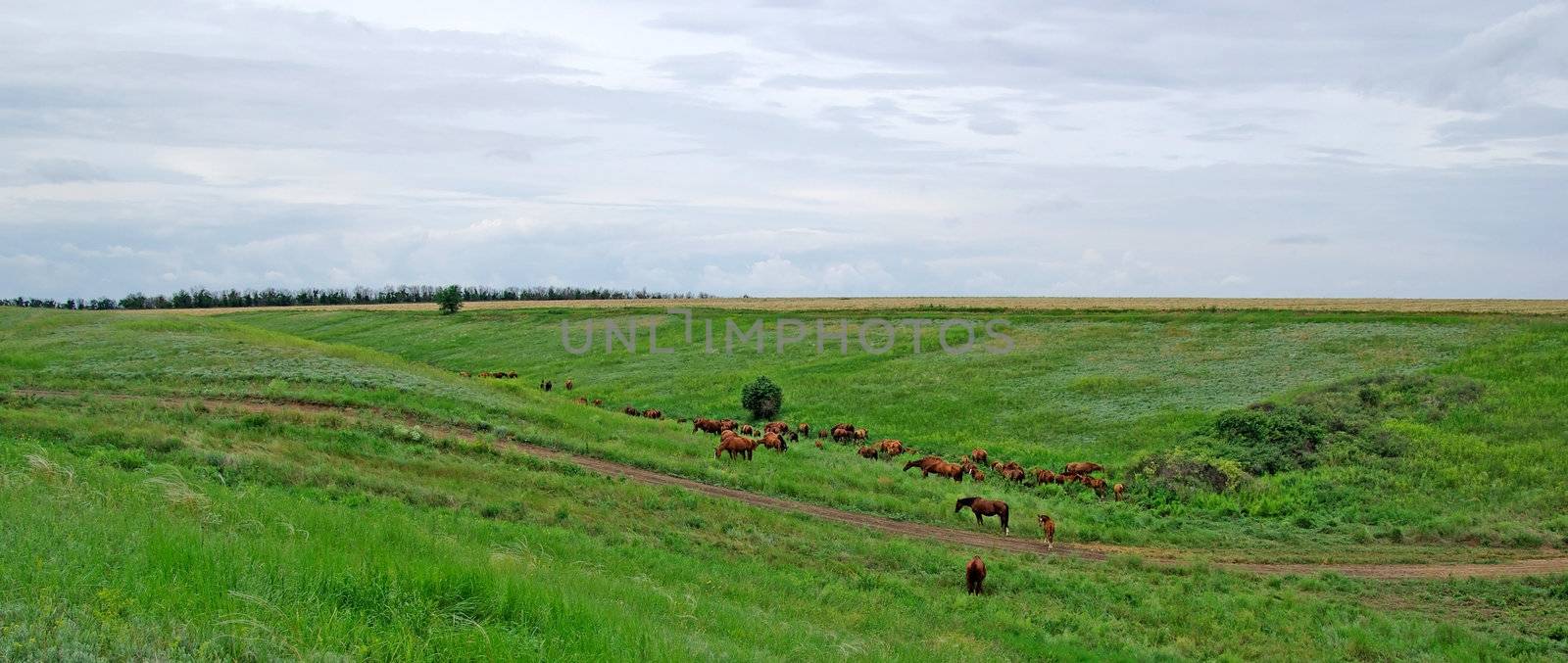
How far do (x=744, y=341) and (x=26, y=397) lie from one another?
46.7 meters

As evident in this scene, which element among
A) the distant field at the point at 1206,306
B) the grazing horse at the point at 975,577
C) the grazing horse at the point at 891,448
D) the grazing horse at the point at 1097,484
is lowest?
the grazing horse at the point at 1097,484

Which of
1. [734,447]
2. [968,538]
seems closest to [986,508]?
[968,538]

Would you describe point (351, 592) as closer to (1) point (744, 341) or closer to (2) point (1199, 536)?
(2) point (1199, 536)

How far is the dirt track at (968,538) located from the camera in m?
20.7

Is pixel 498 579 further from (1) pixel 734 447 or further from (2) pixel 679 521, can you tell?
(1) pixel 734 447

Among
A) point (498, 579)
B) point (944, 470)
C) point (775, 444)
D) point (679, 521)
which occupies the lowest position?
point (944, 470)

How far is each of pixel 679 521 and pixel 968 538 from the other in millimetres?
7278

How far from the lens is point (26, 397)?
26.2m

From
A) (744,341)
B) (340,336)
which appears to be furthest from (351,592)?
(340,336)

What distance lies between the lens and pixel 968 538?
22.7 metres

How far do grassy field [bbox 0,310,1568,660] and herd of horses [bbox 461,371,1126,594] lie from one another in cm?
68

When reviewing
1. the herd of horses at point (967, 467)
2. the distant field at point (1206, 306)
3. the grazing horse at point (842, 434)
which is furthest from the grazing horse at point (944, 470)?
the distant field at point (1206, 306)

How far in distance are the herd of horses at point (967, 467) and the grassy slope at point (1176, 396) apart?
163 centimetres

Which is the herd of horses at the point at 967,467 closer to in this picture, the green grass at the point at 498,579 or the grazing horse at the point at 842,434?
the grazing horse at the point at 842,434
